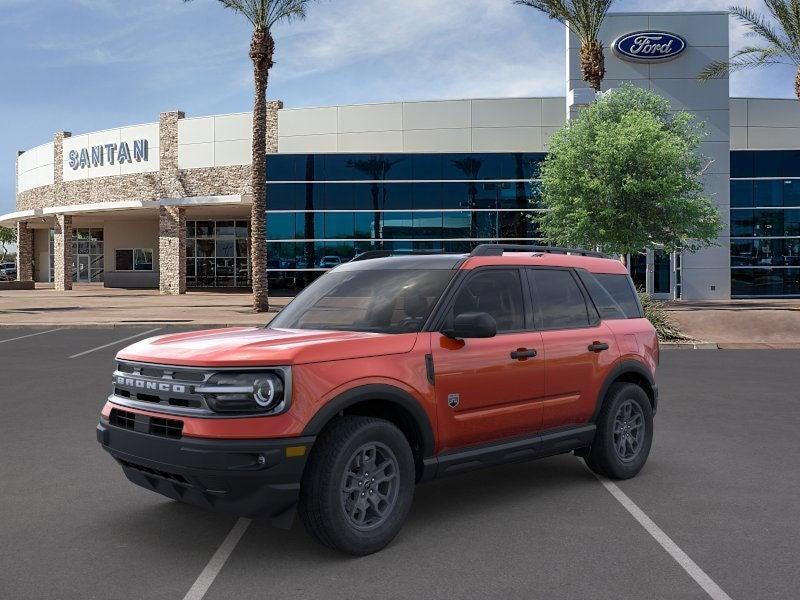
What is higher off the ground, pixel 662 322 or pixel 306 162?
pixel 306 162

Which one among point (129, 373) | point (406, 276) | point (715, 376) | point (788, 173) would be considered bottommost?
point (715, 376)

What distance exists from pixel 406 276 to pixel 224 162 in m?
38.3

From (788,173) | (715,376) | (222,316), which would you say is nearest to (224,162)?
(222,316)

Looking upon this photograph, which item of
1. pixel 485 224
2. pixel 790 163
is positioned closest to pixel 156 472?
pixel 485 224

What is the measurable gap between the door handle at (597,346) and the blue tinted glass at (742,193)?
34.2 meters

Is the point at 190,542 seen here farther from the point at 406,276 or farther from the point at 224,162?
the point at 224,162

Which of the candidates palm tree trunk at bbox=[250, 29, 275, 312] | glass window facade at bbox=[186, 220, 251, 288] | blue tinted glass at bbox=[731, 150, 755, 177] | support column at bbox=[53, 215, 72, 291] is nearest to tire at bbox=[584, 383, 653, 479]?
palm tree trunk at bbox=[250, 29, 275, 312]

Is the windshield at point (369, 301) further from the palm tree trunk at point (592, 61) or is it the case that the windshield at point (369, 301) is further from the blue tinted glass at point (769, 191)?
the blue tinted glass at point (769, 191)

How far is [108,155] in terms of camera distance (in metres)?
47.8

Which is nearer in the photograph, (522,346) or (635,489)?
(522,346)

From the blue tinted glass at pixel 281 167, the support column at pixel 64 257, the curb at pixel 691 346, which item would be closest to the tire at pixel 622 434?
the curb at pixel 691 346

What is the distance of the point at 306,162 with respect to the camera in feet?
125

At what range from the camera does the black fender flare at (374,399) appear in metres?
4.38

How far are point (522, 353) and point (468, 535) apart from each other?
1.31 metres
